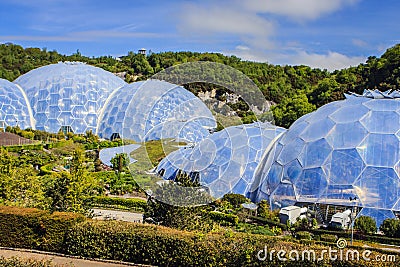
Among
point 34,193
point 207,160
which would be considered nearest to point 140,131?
point 207,160

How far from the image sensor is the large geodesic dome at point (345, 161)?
18781 mm

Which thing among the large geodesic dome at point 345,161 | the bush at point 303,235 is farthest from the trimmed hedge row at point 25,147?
the bush at point 303,235

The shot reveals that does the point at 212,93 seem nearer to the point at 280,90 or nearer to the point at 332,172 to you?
the point at 332,172

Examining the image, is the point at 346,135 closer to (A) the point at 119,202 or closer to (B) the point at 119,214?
(B) the point at 119,214

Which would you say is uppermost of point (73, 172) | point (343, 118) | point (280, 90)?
point (280, 90)

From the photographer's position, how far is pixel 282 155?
22094 mm

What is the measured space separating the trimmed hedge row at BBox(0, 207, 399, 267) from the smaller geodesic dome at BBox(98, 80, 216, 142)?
7390mm

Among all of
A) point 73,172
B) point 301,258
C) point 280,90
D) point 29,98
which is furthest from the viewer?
point 280,90

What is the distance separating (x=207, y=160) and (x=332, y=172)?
19.0 feet

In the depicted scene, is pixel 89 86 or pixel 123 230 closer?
pixel 123 230

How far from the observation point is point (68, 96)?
49688 mm

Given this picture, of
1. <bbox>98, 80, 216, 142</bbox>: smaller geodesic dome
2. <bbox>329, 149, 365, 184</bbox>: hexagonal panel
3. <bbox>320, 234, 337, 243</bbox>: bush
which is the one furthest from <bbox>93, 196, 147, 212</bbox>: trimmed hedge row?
<bbox>329, 149, 365, 184</bbox>: hexagonal panel

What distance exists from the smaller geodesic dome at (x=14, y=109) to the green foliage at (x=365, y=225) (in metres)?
39.1

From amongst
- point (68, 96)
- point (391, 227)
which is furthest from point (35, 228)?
point (68, 96)
